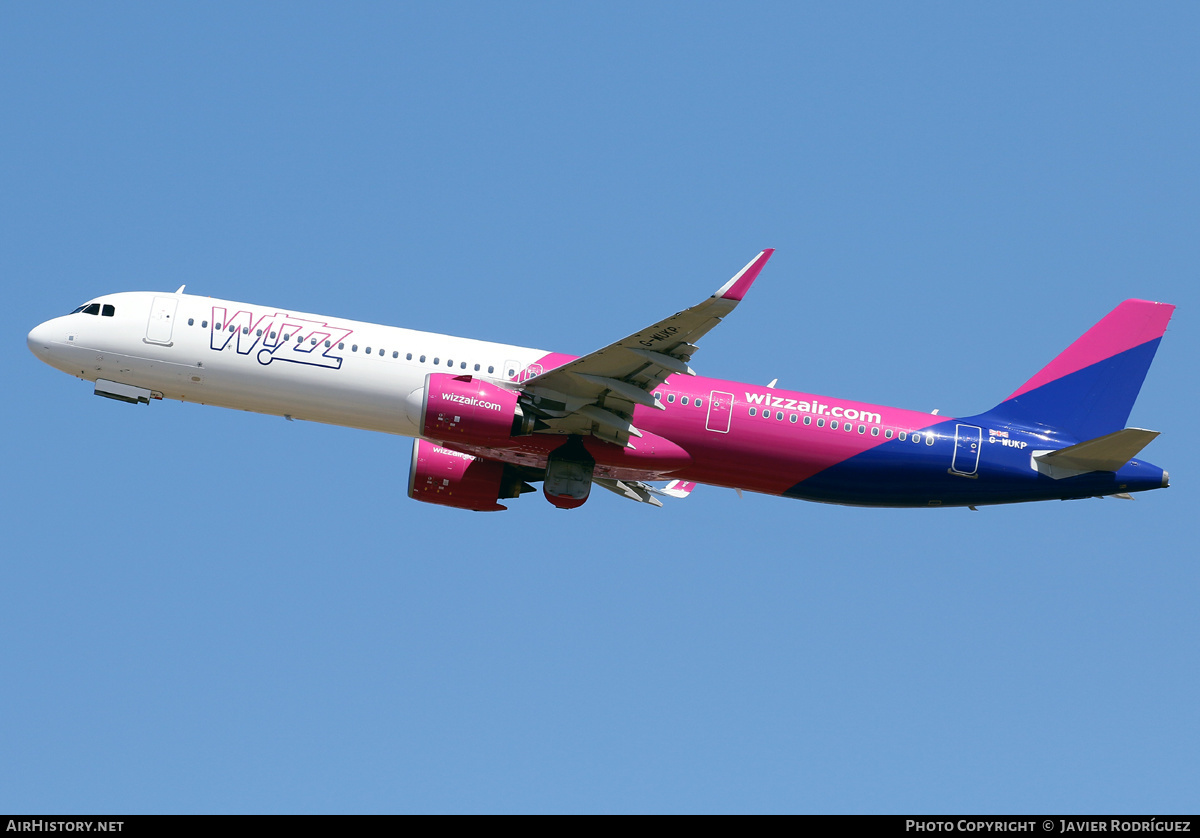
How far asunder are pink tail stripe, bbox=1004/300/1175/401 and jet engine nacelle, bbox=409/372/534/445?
632 inches

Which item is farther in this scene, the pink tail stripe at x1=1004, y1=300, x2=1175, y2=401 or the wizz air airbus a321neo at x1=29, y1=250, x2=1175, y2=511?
the pink tail stripe at x1=1004, y1=300, x2=1175, y2=401

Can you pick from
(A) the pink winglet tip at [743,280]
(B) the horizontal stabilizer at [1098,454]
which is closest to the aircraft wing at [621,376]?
(A) the pink winglet tip at [743,280]

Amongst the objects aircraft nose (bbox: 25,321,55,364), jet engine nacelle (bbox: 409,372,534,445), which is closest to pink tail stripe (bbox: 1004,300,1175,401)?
jet engine nacelle (bbox: 409,372,534,445)

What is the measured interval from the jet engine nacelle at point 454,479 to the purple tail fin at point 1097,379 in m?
15.5

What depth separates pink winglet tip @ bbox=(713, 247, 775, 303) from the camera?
31531 mm

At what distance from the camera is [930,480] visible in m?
37.9

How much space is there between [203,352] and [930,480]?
2143cm

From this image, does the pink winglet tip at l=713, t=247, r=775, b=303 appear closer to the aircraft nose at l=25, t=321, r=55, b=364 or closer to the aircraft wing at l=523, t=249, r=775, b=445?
the aircraft wing at l=523, t=249, r=775, b=445

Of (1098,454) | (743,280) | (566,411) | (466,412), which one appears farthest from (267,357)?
(1098,454)
